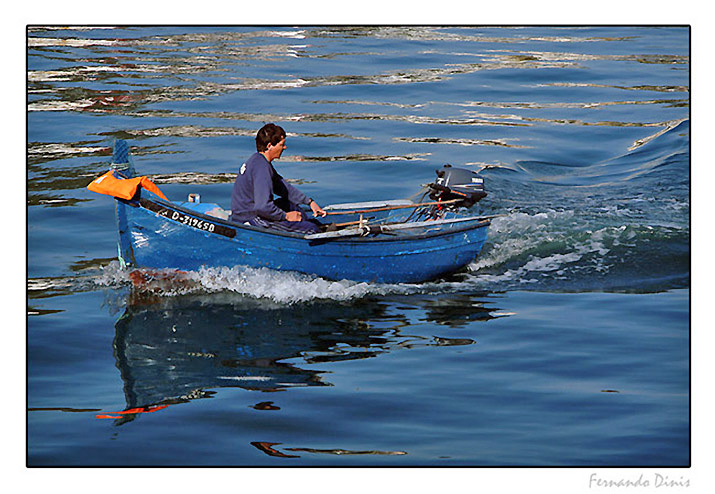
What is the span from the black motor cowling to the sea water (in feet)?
2.50

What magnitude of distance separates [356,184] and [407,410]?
332 inches

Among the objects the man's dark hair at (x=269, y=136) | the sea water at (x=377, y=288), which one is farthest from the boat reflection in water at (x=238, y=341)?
the man's dark hair at (x=269, y=136)

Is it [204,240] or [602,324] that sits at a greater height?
[204,240]

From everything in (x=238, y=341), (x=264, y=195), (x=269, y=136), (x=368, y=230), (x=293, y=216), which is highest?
(x=269, y=136)

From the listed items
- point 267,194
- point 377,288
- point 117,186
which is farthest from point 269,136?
point 377,288

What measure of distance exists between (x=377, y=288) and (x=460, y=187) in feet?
6.61

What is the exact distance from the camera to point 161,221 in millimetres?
11102

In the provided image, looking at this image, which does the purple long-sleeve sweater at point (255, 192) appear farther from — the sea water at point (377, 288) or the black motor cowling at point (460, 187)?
the black motor cowling at point (460, 187)

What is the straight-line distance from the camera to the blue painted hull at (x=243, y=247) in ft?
36.5

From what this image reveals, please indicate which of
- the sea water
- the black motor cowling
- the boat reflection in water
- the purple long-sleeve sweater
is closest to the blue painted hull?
the sea water

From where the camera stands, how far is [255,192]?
1134 cm

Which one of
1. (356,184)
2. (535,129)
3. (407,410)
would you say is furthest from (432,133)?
(407,410)

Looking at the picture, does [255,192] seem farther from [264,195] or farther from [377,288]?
[377,288]
